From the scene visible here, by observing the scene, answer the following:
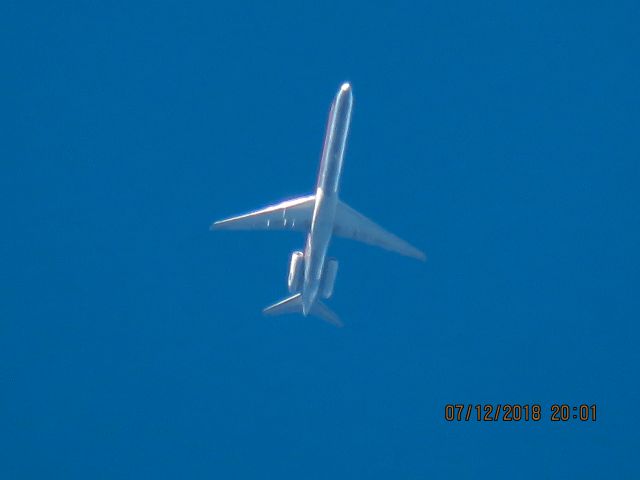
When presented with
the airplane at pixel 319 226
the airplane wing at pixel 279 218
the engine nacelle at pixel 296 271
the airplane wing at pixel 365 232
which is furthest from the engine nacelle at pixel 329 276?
the airplane wing at pixel 279 218

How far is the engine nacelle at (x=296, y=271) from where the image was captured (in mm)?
38250

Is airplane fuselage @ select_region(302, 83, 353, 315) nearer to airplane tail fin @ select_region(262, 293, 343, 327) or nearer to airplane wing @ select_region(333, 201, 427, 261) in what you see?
airplane wing @ select_region(333, 201, 427, 261)

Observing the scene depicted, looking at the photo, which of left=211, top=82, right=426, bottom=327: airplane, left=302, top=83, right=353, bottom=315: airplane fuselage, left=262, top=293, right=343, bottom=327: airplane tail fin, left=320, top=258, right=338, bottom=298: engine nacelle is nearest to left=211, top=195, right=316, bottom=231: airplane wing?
left=211, top=82, right=426, bottom=327: airplane

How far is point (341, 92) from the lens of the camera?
1339 inches

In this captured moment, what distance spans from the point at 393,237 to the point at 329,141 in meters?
6.69

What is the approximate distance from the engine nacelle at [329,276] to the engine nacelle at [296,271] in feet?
3.46

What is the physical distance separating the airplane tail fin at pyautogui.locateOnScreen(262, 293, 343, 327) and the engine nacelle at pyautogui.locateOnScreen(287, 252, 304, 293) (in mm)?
2870

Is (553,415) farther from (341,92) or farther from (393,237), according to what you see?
(341,92)

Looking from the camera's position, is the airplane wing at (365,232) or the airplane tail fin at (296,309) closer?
the airplane wing at (365,232)

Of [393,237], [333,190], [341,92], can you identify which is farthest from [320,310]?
[341,92]

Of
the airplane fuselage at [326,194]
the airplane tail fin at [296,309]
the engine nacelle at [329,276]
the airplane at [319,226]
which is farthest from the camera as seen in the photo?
the airplane tail fin at [296,309]

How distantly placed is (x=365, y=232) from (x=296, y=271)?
3.70 metres

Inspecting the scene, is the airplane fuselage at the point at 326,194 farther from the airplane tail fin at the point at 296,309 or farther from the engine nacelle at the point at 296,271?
the airplane tail fin at the point at 296,309

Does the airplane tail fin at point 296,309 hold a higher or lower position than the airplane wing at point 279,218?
lower
